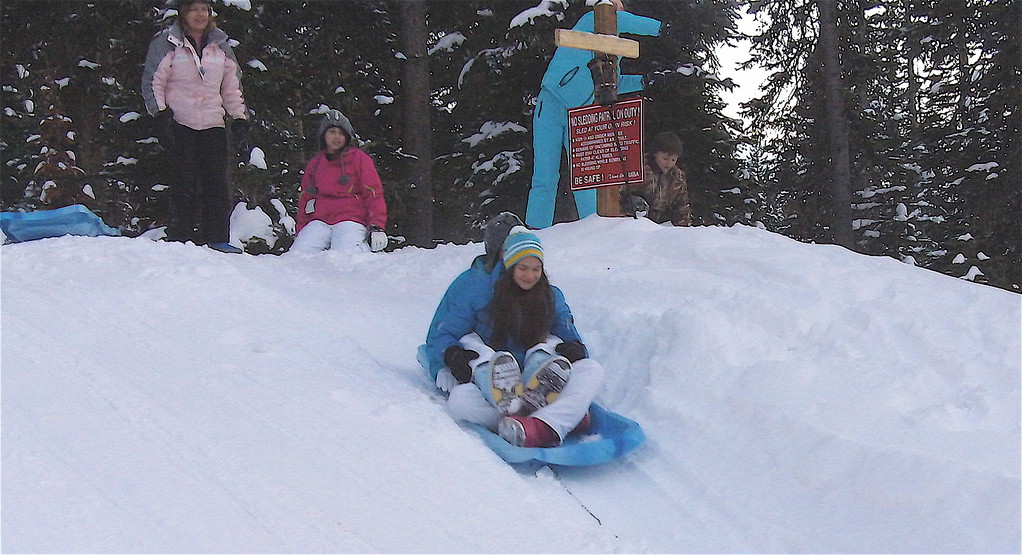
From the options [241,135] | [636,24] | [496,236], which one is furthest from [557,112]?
[496,236]

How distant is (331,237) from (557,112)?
227 cm

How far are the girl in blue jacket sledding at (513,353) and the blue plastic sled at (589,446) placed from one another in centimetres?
7

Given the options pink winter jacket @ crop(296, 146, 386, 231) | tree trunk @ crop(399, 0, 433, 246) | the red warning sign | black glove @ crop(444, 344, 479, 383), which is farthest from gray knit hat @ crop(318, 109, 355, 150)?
black glove @ crop(444, 344, 479, 383)

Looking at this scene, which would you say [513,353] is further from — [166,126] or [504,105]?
[504,105]

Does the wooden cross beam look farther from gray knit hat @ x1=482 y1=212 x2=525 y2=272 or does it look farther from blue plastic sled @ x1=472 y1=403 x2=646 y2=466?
blue plastic sled @ x1=472 y1=403 x2=646 y2=466

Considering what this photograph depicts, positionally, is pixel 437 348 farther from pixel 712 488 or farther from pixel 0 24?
pixel 0 24

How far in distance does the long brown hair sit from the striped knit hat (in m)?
0.05

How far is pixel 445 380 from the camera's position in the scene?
13.3 ft

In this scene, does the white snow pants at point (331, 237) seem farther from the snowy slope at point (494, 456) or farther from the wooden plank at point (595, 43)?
the wooden plank at point (595, 43)

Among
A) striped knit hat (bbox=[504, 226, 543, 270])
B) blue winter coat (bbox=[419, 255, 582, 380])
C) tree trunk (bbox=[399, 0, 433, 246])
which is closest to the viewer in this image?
striped knit hat (bbox=[504, 226, 543, 270])

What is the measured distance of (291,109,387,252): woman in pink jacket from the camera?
7.51m

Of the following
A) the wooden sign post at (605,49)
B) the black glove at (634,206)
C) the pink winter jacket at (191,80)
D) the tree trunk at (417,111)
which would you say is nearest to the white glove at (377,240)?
the pink winter jacket at (191,80)

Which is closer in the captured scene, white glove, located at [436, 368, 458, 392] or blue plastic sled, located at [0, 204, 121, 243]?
white glove, located at [436, 368, 458, 392]

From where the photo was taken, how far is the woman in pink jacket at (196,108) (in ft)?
22.1
